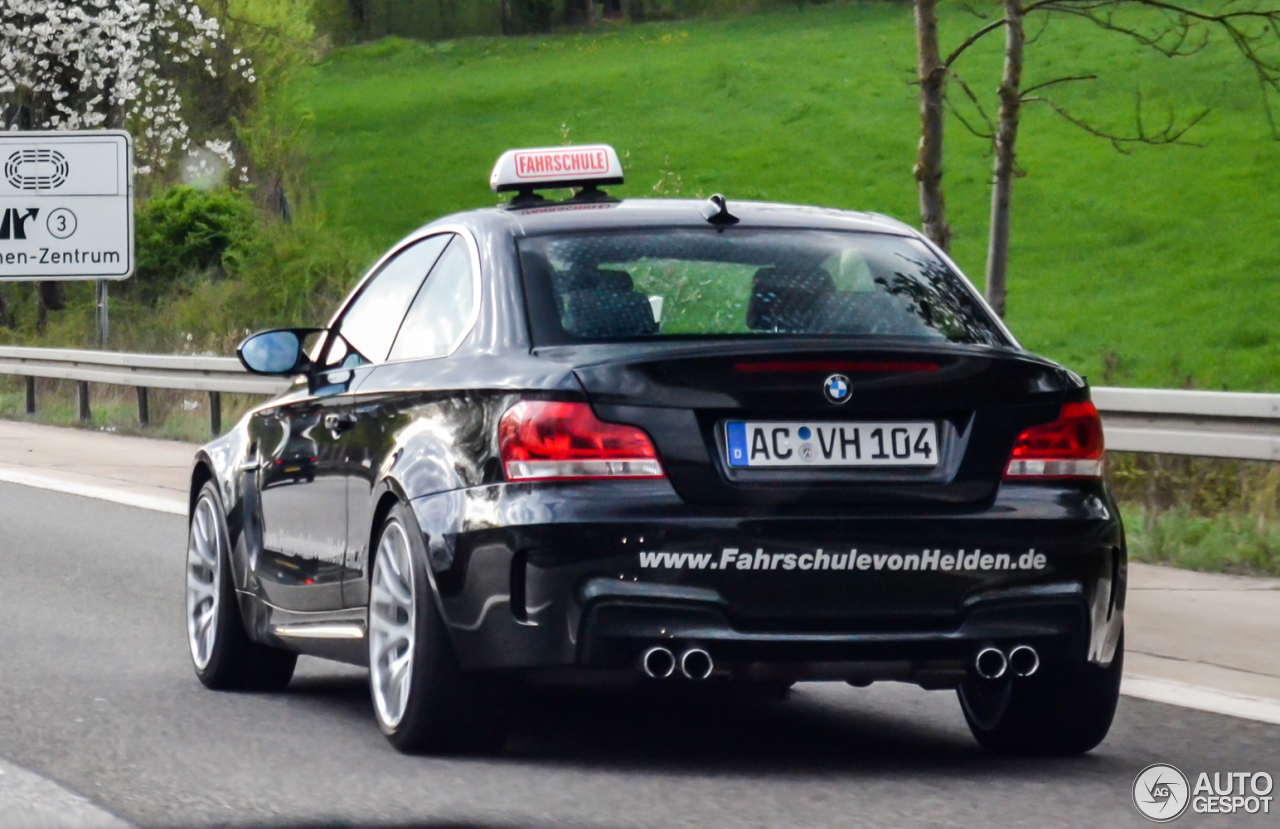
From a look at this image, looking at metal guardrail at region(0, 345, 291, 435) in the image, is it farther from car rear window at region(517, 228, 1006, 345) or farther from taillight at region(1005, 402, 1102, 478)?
taillight at region(1005, 402, 1102, 478)

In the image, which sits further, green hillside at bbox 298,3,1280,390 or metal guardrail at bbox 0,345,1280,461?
green hillside at bbox 298,3,1280,390

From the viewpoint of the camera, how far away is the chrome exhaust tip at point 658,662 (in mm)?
5559

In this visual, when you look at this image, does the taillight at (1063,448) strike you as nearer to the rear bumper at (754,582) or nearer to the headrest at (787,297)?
the rear bumper at (754,582)

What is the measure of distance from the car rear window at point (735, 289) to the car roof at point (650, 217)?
0.18ft

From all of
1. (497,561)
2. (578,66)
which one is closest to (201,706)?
(497,561)

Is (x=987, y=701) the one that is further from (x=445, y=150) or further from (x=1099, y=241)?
(x=445, y=150)

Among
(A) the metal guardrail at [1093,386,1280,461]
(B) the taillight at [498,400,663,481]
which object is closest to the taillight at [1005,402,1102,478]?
(B) the taillight at [498,400,663,481]

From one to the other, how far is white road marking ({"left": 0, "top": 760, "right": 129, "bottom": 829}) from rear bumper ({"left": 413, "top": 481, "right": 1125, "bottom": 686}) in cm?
98

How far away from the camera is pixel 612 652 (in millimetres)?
5566

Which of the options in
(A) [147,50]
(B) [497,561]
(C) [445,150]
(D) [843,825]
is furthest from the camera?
(C) [445,150]

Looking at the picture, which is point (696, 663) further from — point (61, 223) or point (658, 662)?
point (61, 223)

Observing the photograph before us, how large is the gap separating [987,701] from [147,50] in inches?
1313

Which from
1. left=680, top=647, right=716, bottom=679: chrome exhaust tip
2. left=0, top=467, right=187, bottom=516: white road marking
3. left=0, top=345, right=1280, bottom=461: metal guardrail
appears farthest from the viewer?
left=0, top=467, right=187, bottom=516: white road marking

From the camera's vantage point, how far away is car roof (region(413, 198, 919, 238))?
645 centimetres
